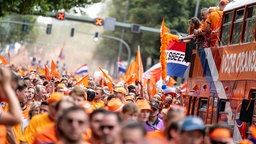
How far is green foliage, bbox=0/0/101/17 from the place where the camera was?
1415 inches

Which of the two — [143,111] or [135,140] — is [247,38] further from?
[135,140]

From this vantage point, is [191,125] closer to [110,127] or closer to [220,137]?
[220,137]

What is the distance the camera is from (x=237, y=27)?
18.0 m

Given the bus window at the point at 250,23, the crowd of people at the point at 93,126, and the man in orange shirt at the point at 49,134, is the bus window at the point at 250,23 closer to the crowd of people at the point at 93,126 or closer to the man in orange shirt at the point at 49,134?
the crowd of people at the point at 93,126

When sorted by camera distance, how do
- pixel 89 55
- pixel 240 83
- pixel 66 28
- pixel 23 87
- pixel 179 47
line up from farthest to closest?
pixel 66 28 → pixel 89 55 → pixel 179 47 → pixel 240 83 → pixel 23 87

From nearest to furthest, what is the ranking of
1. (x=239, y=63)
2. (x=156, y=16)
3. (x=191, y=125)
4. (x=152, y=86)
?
1. (x=191, y=125)
2. (x=239, y=63)
3. (x=152, y=86)
4. (x=156, y=16)

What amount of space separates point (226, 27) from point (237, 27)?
2.90 ft

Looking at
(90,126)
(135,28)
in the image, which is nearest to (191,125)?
(90,126)

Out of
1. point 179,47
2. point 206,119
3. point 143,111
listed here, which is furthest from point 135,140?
point 179,47

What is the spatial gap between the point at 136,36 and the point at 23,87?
64574mm

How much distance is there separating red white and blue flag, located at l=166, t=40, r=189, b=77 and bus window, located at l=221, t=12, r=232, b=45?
5367mm

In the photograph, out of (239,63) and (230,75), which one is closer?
(239,63)

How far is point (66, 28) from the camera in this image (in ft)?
643

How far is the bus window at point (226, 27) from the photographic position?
18.7 m
